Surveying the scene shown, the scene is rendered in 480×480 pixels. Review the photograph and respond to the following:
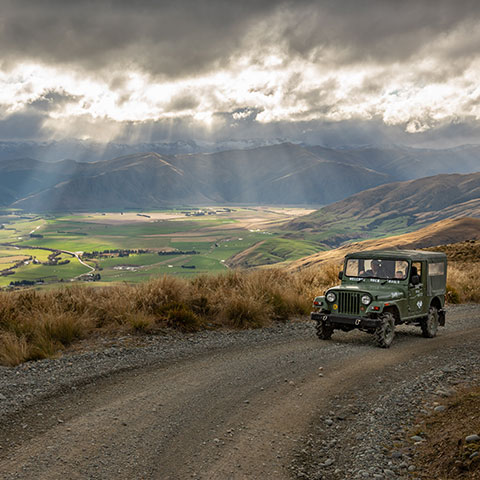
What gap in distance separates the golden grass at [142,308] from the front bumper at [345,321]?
2.38 m

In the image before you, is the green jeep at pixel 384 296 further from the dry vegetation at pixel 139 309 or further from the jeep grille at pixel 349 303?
the dry vegetation at pixel 139 309

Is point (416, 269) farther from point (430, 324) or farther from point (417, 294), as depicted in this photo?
point (430, 324)

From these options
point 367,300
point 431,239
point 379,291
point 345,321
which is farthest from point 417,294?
point 431,239

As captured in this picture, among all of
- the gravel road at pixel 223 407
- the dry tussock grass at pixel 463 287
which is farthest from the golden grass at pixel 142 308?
the dry tussock grass at pixel 463 287

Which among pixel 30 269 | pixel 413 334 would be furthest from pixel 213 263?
pixel 413 334

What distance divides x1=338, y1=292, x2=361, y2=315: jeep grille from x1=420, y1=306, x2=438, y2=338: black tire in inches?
113

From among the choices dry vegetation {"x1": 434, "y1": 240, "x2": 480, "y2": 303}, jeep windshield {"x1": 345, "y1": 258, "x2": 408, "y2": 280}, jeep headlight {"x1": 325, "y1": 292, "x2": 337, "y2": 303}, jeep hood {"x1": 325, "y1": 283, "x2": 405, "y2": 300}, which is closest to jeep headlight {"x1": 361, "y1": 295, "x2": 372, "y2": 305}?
jeep hood {"x1": 325, "y1": 283, "x2": 405, "y2": 300}

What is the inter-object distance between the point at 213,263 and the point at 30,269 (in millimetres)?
53026

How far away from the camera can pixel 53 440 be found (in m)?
6.58

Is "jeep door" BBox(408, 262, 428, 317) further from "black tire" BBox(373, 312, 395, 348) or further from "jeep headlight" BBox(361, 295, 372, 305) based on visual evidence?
"jeep headlight" BBox(361, 295, 372, 305)

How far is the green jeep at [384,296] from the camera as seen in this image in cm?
1250

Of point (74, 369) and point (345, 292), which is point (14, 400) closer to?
point (74, 369)

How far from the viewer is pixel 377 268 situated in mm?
13836

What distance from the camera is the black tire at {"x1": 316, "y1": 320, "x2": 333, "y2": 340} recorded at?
1320cm
